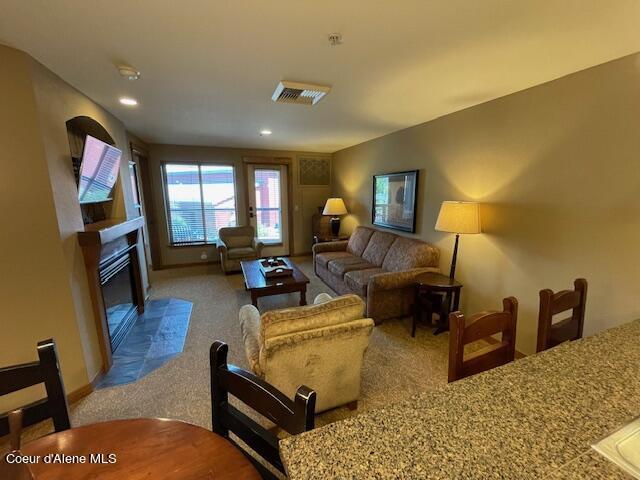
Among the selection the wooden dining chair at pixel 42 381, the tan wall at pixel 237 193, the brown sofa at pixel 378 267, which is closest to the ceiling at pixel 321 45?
the wooden dining chair at pixel 42 381

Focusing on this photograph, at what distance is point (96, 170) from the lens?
2436 millimetres

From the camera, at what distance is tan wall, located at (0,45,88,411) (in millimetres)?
1717

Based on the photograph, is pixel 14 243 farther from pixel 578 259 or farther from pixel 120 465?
pixel 578 259

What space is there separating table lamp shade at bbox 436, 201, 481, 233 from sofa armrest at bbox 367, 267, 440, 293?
66cm

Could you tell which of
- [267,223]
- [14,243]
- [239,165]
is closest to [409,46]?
[14,243]

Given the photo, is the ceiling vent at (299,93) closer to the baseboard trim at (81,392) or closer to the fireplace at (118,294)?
the fireplace at (118,294)

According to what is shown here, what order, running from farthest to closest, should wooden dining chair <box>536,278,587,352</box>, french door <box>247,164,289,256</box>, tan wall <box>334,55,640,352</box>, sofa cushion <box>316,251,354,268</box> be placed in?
french door <box>247,164,289,256</box>
sofa cushion <box>316,251,354,268</box>
tan wall <box>334,55,640,352</box>
wooden dining chair <box>536,278,587,352</box>

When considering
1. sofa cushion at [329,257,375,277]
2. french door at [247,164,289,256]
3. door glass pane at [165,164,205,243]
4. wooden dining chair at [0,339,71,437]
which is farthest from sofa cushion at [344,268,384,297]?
door glass pane at [165,164,205,243]

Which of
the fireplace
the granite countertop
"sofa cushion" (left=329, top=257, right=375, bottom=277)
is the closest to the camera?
the granite countertop

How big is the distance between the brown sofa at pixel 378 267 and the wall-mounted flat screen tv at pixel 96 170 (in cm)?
278

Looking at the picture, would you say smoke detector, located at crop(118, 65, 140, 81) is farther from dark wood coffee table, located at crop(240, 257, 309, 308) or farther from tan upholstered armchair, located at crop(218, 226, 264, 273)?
tan upholstered armchair, located at crop(218, 226, 264, 273)

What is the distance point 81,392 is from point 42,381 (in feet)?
5.21

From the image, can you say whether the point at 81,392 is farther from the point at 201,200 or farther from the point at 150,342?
the point at 201,200

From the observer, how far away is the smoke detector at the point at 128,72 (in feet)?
6.28
